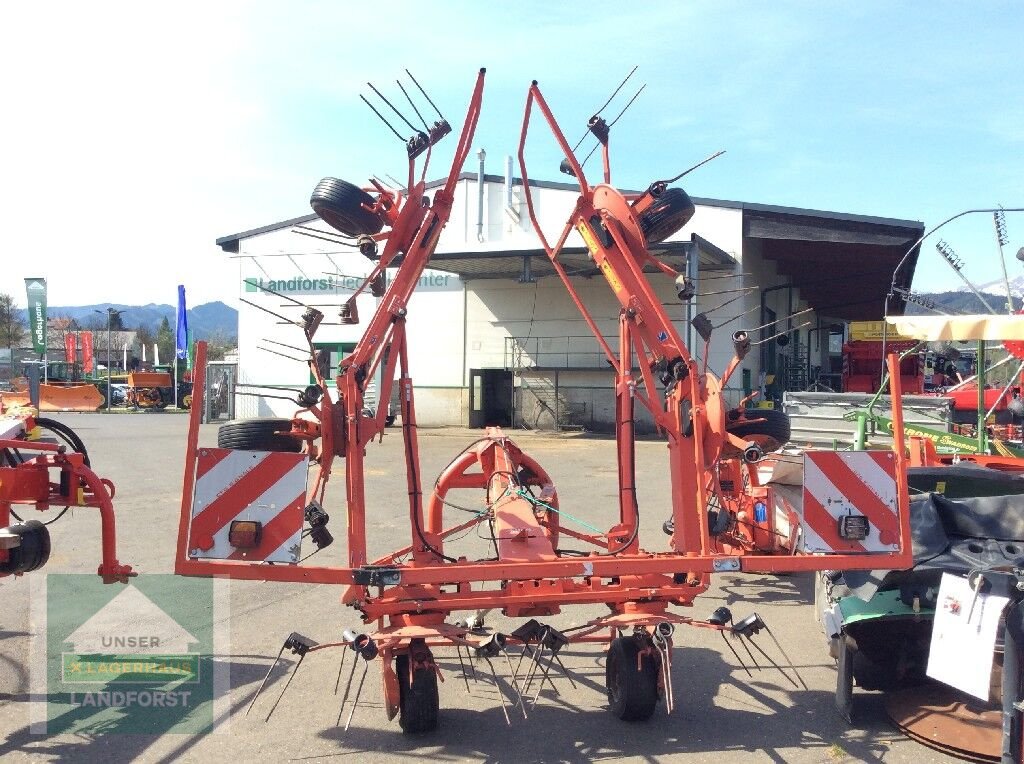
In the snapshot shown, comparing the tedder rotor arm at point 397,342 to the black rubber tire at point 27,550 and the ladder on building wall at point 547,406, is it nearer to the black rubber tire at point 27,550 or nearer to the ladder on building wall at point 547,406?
the black rubber tire at point 27,550

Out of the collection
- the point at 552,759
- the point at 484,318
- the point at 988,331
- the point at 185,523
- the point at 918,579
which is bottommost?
the point at 552,759

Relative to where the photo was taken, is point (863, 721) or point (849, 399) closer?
point (863, 721)

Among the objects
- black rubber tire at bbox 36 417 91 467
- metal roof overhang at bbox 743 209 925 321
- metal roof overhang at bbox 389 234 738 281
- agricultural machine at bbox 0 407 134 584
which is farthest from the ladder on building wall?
agricultural machine at bbox 0 407 134 584

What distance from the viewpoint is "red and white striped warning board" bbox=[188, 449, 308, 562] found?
13.9 feet

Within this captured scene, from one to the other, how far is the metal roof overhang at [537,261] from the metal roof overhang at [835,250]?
1446 millimetres

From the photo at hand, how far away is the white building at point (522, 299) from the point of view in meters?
25.7

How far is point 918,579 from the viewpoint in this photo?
14.7ft

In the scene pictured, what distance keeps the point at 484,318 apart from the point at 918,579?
84.6ft

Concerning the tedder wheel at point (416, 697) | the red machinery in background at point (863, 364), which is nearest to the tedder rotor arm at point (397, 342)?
the tedder wheel at point (416, 697)

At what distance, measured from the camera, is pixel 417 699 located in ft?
14.3

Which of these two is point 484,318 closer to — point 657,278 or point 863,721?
point 657,278

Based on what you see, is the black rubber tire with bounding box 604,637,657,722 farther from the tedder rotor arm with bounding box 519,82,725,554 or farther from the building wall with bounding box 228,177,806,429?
the building wall with bounding box 228,177,806,429

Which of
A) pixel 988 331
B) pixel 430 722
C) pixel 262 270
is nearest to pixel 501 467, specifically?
pixel 430 722

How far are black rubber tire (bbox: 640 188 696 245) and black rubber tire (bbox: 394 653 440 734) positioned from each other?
2.93m
